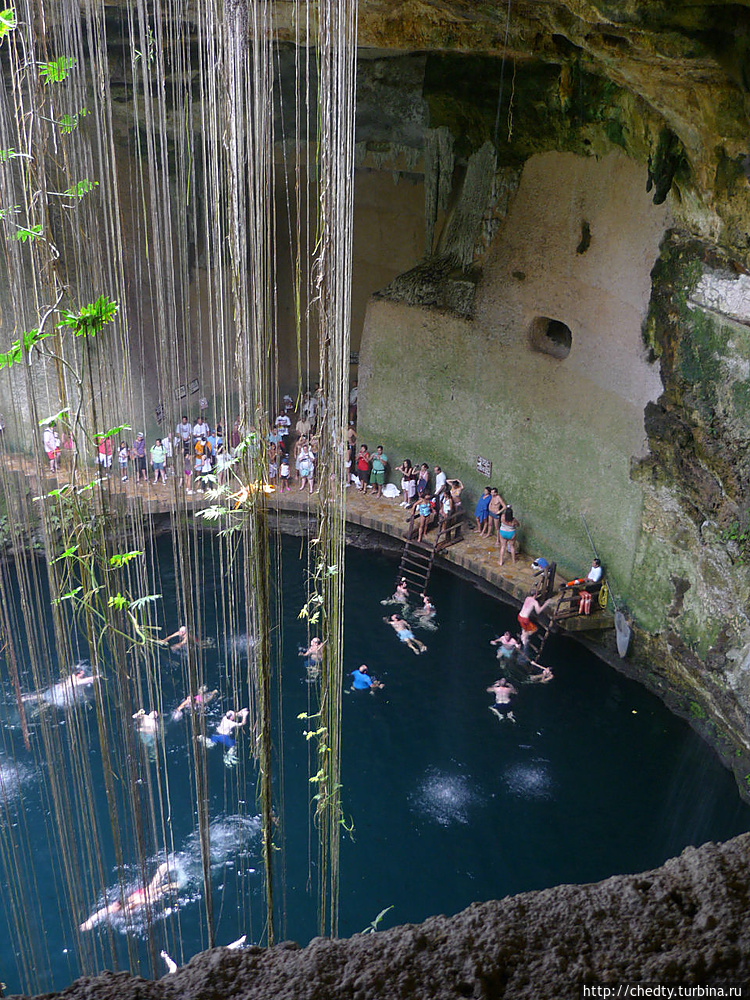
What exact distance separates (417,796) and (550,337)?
5943mm

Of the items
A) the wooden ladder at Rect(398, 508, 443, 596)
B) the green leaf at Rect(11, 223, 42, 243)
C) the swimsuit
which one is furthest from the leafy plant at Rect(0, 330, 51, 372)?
the wooden ladder at Rect(398, 508, 443, 596)

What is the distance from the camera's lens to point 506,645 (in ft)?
30.0

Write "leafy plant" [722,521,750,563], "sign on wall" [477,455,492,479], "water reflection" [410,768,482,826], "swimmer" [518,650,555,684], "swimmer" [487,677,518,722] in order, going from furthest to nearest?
1. "sign on wall" [477,455,492,479]
2. "swimmer" [518,650,555,684]
3. "swimmer" [487,677,518,722]
4. "leafy plant" [722,521,750,563]
5. "water reflection" [410,768,482,826]

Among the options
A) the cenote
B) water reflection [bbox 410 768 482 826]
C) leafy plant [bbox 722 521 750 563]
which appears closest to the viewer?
the cenote

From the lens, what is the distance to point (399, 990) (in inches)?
58.8

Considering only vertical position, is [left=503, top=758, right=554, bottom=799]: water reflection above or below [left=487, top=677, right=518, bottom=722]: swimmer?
above

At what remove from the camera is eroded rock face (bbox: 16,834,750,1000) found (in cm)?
149

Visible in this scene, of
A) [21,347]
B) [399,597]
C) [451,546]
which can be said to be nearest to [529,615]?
[399,597]

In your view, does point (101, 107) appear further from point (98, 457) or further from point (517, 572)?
point (517, 572)

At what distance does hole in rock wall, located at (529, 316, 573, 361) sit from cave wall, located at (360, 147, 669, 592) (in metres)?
0.09

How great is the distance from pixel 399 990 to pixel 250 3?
389 centimetres

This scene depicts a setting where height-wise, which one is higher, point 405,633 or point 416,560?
point 405,633

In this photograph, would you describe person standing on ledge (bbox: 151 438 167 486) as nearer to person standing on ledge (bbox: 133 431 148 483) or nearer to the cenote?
person standing on ledge (bbox: 133 431 148 483)

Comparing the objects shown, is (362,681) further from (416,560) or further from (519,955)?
(519,955)
